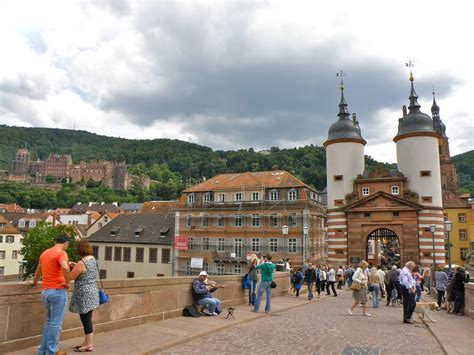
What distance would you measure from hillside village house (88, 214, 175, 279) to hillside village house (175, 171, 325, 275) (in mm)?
1903

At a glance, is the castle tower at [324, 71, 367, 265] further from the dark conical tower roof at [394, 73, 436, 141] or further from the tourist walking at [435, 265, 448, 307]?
the tourist walking at [435, 265, 448, 307]

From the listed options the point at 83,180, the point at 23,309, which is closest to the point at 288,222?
the point at 23,309

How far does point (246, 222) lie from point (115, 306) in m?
40.3

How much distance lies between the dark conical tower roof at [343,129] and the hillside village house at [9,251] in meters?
47.8

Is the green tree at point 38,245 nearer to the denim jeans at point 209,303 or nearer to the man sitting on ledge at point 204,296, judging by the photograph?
the man sitting on ledge at point 204,296

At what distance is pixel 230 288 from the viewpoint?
13969 millimetres

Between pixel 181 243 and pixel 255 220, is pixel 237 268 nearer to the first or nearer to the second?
pixel 255 220

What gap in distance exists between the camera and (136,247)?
51969mm

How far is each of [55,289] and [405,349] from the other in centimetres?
642

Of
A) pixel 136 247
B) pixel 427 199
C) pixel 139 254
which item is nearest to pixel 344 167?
pixel 427 199

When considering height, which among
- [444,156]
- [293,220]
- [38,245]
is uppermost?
[444,156]

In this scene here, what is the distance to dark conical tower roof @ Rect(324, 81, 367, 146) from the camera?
139ft

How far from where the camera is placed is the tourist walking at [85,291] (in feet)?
22.0

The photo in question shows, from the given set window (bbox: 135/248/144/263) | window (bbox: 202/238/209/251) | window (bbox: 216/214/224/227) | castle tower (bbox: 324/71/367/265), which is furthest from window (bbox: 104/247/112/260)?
castle tower (bbox: 324/71/367/265)
